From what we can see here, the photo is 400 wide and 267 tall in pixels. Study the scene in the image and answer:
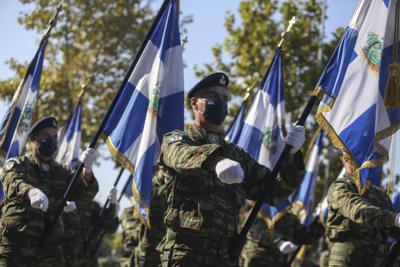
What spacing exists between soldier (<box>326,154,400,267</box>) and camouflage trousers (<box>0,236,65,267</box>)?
3331 millimetres

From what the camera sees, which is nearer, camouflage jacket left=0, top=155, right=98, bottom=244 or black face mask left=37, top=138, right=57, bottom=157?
camouflage jacket left=0, top=155, right=98, bottom=244

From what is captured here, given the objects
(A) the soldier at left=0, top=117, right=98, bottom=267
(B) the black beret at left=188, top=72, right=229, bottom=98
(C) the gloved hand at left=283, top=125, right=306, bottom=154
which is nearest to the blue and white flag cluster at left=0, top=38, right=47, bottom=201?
(A) the soldier at left=0, top=117, right=98, bottom=267

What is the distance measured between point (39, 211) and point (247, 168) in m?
3.41

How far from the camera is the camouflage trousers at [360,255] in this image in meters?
7.81

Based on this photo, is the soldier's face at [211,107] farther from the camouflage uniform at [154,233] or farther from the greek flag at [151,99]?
the camouflage uniform at [154,233]

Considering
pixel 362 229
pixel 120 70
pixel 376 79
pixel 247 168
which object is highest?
pixel 120 70

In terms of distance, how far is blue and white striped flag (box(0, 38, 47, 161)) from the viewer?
10508 mm

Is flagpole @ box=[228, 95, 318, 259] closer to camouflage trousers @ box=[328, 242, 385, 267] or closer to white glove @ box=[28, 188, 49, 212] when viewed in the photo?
camouflage trousers @ box=[328, 242, 385, 267]

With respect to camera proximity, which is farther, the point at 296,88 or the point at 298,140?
the point at 296,88

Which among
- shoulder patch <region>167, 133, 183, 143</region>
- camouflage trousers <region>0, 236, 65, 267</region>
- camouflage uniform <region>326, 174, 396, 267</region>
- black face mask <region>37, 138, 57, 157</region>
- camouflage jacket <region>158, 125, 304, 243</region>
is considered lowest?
camouflage trousers <region>0, 236, 65, 267</region>

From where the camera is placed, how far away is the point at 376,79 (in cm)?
681

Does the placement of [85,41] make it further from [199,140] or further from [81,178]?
[199,140]

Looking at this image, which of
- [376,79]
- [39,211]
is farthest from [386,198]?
[39,211]

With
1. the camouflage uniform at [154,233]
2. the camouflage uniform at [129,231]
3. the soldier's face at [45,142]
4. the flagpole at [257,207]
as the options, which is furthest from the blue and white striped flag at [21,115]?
the flagpole at [257,207]
